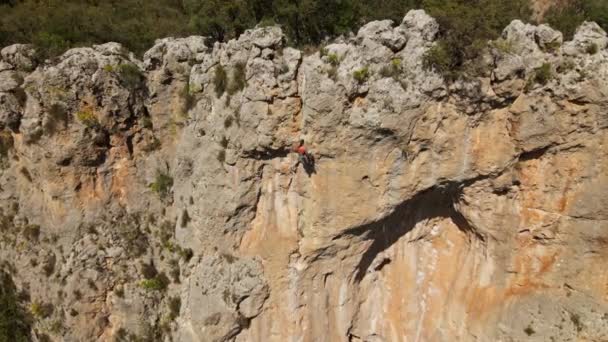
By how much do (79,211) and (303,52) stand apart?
10.7 m

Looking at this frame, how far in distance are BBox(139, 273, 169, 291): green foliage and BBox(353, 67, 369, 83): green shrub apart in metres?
10.8

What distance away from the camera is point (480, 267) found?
14039mm

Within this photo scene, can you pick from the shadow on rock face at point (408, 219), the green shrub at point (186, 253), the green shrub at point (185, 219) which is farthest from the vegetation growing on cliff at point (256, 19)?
the green shrub at point (186, 253)

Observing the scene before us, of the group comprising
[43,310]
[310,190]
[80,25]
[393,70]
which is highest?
[80,25]


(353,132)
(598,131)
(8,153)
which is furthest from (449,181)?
(8,153)

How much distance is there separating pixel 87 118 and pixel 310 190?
874 centimetres

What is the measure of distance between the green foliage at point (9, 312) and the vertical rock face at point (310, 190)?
64cm

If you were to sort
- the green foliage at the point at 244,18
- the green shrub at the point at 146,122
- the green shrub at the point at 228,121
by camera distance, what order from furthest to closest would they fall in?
the green shrub at the point at 146,122
the green shrub at the point at 228,121
the green foliage at the point at 244,18

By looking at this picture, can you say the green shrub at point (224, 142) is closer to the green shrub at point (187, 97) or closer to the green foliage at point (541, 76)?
the green shrub at point (187, 97)

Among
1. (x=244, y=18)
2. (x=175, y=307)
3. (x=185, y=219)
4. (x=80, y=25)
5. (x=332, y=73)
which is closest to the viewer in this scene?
(x=332, y=73)

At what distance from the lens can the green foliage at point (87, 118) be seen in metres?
14.7

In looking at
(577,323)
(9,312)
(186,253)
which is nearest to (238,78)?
(186,253)

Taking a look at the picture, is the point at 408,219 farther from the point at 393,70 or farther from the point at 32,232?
the point at 32,232

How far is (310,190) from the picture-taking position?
13.2m
